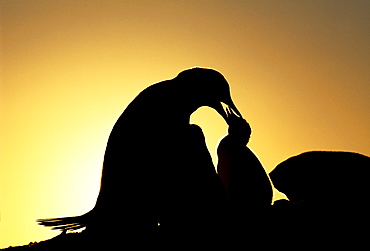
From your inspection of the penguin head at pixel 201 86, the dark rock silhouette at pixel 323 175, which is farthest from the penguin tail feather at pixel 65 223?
the dark rock silhouette at pixel 323 175

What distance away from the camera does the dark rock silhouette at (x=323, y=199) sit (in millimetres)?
3539

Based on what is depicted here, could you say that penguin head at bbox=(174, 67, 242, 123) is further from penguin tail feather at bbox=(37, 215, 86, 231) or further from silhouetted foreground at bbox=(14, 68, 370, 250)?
penguin tail feather at bbox=(37, 215, 86, 231)

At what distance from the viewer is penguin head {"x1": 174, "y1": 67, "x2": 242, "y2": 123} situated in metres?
3.87

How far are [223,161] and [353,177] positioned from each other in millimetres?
1042

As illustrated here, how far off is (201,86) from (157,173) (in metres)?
0.69

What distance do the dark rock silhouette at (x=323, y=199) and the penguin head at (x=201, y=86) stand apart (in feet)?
2.88

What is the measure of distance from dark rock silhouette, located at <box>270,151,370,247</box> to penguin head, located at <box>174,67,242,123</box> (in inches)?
34.6

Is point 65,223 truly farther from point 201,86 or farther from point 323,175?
point 323,175

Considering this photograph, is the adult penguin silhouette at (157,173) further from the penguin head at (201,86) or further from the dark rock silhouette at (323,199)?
the dark rock silhouette at (323,199)

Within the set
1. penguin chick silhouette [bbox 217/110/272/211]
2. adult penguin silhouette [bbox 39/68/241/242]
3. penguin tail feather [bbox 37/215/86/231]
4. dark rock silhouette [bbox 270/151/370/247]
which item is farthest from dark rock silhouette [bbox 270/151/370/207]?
penguin tail feather [bbox 37/215/86/231]

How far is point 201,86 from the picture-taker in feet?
12.8

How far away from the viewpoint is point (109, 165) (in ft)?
12.6

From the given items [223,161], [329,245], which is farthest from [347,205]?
[223,161]

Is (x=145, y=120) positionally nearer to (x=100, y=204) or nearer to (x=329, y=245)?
(x=100, y=204)
